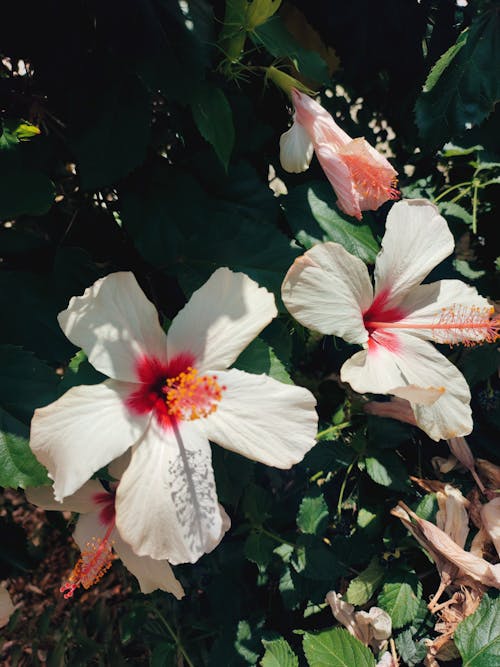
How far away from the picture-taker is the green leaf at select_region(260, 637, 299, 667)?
1.35 meters

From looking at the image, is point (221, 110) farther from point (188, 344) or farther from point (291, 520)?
point (291, 520)

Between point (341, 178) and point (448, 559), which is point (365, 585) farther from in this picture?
point (341, 178)

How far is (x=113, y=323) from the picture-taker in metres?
0.90

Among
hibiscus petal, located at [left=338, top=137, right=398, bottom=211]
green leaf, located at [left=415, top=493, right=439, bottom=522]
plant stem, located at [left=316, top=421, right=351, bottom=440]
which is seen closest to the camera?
hibiscus petal, located at [left=338, top=137, right=398, bottom=211]

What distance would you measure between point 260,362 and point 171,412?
18 cm

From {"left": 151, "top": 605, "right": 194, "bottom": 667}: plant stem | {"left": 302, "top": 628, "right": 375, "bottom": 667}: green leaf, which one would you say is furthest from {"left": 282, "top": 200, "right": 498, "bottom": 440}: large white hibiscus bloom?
{"left": 151, "top": 605, "right": 194, "bottom": 667}: plant stem

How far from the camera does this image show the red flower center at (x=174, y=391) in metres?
0.93

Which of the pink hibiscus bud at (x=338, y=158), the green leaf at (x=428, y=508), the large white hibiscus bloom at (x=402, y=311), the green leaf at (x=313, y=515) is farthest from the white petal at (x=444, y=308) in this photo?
the green leaf at (x=313, y=515)

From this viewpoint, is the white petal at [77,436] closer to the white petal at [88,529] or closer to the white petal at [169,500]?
the white petal at [169,500]

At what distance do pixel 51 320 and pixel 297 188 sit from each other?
0.57 meters

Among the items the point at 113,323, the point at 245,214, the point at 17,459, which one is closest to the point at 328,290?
the point at 245,214

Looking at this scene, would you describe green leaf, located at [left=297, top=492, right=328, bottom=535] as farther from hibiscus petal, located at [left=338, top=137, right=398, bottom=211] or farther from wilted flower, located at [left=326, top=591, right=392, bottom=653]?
hibiscus petal, located at [left=338, top=137, right=398, bottom=211]

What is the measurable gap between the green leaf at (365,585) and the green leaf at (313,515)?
14 centimetres

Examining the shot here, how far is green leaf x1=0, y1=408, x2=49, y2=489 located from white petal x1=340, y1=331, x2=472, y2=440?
0.55 meters
